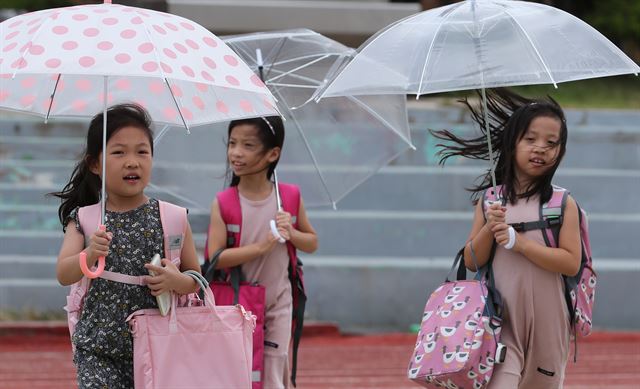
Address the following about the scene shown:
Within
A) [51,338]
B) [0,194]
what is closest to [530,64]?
[51,338]

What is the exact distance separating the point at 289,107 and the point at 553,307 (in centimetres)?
178

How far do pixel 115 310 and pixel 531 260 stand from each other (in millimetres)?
1819

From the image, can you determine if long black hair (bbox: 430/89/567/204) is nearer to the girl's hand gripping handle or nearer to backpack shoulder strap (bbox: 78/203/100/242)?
backpack shoulder strap (bbox: 78/203/100/242)

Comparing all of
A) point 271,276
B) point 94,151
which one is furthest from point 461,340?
point 94,151

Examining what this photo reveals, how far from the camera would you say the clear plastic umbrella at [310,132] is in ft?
21.4

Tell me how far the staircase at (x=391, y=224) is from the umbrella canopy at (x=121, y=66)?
236 inches

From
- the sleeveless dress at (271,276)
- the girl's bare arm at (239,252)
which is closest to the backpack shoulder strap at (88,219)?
the girl's bare arm at (239,252)

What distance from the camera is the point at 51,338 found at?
10461mm

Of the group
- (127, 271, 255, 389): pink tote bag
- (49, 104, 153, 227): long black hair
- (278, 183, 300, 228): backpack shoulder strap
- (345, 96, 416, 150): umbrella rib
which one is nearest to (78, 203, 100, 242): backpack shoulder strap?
(49, 104, 153, 227): long black hair

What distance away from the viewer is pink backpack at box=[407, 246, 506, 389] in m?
5.30

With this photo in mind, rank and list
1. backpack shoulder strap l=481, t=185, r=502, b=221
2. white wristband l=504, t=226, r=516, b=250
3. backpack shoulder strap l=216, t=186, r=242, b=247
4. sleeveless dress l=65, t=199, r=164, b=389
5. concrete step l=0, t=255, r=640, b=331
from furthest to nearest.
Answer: concrete step l=0, t=255, r=640, b=331 → backpack shoulder strap l=216, t=186, r=242, b=247 → backpack shoulder strap l=481, t=185, r=502, b=221 → white wristband l=504, t=226, r=516, b=250 → sleeveless dress l=65, t=199, r=164, b=389

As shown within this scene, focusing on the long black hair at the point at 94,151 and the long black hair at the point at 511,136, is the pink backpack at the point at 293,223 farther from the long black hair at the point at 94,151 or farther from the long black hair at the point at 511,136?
the long black hair at the point at 94,151

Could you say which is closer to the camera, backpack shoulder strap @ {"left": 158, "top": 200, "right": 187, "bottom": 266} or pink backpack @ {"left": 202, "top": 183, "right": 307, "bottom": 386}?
backpack shoulder strap @ {"left": 158, "top": 200, "right": 187, "bottom": 266}

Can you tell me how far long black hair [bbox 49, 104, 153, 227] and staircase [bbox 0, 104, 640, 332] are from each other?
6.09 metres
